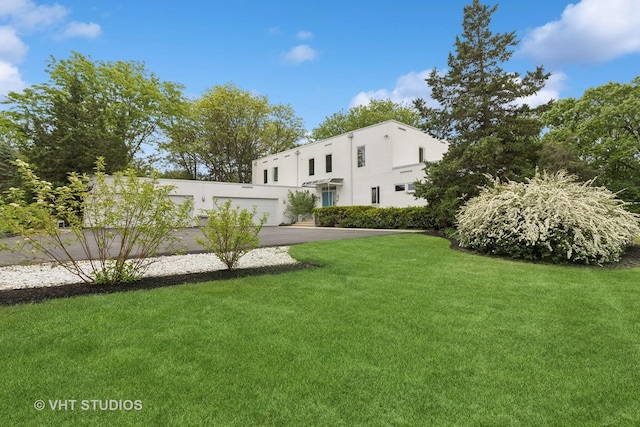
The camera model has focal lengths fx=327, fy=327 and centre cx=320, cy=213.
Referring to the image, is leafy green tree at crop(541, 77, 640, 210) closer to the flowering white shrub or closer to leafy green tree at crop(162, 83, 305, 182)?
the flowering white shrub

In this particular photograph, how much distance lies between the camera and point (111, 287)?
187 inches

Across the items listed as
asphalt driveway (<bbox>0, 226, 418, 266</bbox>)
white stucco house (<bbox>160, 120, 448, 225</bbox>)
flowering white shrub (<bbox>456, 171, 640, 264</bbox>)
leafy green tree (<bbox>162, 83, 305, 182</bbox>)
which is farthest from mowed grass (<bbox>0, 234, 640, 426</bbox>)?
leafy green tree (<bbox>162, 83, 305, 182</bbox>)

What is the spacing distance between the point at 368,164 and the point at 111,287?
1809 centimetres

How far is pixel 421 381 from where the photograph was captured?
228cm

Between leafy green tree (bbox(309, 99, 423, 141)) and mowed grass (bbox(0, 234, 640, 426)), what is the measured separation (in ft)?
103

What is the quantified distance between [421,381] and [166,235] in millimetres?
4302

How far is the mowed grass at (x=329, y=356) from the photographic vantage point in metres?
1.95

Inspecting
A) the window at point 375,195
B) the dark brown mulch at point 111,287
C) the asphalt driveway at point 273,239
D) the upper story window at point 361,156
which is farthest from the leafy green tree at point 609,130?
the dark brown mulch at point 111,287

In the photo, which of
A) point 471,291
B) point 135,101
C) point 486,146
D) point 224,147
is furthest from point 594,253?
point 224,147

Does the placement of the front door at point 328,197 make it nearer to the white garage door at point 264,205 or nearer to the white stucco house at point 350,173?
the white stucco house at point 350,173

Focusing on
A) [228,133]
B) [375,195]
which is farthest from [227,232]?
[228,133]

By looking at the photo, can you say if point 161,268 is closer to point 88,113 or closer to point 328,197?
point 328,197

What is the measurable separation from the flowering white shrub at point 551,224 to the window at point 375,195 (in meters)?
11.8

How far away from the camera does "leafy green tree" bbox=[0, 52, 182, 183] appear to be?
20328mm
